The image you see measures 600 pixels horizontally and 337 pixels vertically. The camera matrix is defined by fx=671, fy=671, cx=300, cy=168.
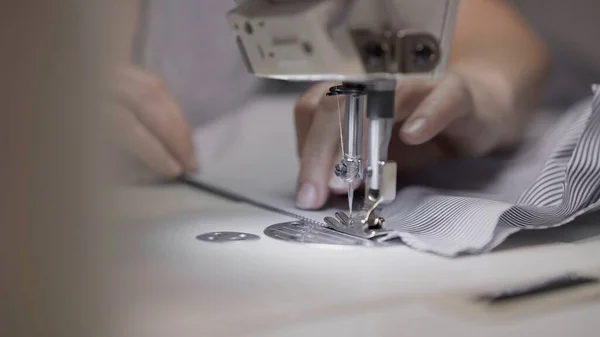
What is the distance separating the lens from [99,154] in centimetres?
21

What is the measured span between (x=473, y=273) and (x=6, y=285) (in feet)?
1.15

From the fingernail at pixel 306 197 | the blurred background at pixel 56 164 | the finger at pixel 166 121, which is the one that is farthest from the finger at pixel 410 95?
the blurred background at pixel 56 164

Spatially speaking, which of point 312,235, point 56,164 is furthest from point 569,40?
point 56,164

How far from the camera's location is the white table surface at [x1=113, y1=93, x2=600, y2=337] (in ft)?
1.12

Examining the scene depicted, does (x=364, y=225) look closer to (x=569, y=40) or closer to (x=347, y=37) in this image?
(x=347, y=37)

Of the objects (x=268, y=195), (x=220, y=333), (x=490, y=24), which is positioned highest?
(x=490, y=24)

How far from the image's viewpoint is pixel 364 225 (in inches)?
22.6

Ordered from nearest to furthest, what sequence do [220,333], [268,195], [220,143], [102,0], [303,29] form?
[102,0], [220,333], [303,29], [268,195], [220,143]

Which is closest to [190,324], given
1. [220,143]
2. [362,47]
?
[362,47]

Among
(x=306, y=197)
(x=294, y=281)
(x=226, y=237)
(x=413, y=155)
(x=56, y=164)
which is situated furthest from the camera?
(x=413, y=155)

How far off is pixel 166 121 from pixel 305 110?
183 mm

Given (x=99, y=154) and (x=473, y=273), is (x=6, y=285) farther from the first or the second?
(x=473, y=273)

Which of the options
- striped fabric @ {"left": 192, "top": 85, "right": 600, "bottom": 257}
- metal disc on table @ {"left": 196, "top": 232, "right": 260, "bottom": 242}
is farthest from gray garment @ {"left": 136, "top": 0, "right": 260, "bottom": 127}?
metal disc on table @ {"left": 196, "top": 232, "right": 260, "bottom": 242}

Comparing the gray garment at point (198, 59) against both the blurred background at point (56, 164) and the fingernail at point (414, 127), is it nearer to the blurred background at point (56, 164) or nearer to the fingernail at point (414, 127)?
the fingernail at point (414, 127)
